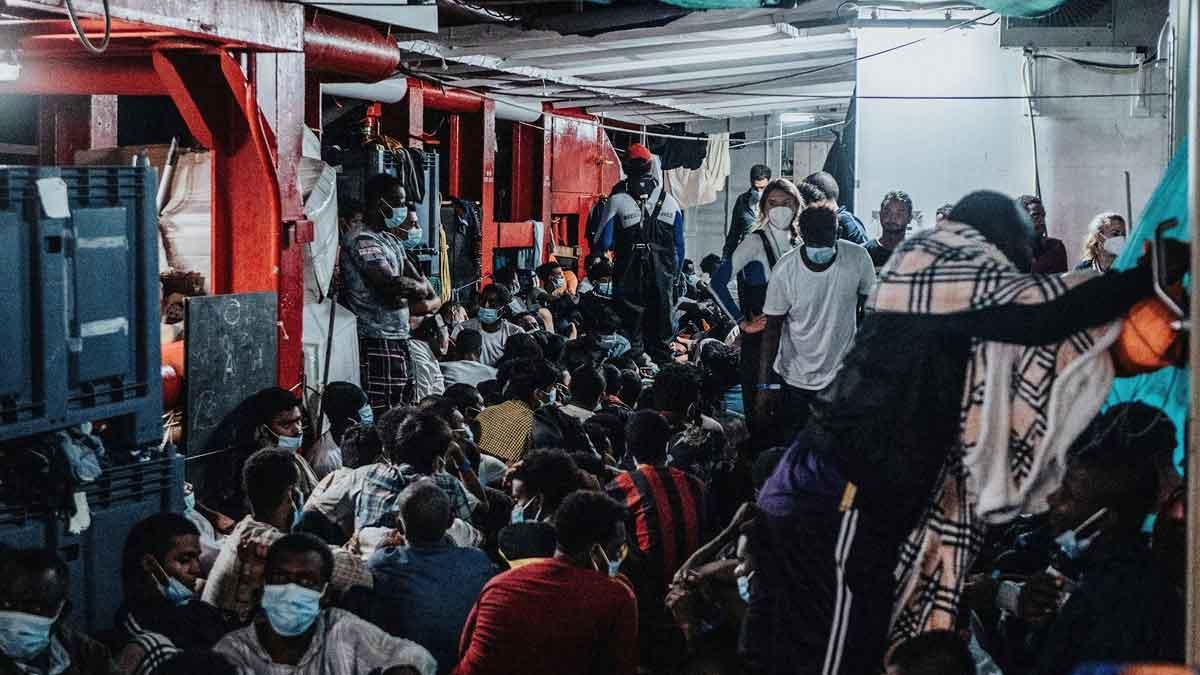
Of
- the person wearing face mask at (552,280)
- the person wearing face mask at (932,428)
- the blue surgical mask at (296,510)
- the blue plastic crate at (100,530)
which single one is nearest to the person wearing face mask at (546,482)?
the blue surgical mask at (296,510)

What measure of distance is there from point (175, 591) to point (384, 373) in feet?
13.4

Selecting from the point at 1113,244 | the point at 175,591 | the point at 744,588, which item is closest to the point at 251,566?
the point at 175,591

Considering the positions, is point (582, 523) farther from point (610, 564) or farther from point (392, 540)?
point (392, 540)

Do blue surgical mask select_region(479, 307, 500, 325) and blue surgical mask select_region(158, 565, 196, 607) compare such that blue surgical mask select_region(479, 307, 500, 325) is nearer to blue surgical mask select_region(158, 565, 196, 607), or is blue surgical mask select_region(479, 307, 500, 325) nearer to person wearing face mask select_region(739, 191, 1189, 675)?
blue surgical mask select_region(158, 565, 196, 607)

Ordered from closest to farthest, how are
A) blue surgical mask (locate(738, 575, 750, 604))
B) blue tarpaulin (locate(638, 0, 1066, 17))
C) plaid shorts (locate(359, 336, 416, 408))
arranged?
blue surgical mask (locate(738, 575, 750, 604)), blue tarpaulin (locate(638, 0, 1066, 17)), plaid shorts (locate(359, 336, 416, 408))

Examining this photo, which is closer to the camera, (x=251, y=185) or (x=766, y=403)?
(x=766, y=403)

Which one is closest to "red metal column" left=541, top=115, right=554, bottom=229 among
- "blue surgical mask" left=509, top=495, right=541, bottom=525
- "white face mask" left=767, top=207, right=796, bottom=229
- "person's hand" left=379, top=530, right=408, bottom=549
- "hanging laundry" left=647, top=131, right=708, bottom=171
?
"hanging laundry" left=647, top=131, right=708, bottom=171

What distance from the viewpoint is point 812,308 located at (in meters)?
7.15

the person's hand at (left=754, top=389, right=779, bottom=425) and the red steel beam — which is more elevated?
the red steel beam

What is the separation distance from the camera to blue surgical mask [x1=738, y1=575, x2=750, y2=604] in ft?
15.0

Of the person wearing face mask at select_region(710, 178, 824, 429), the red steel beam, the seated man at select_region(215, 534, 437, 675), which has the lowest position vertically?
the seated man at select_region(215, 534, 437, 675)

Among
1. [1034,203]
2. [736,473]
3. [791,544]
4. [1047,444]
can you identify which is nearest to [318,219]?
[736,473]

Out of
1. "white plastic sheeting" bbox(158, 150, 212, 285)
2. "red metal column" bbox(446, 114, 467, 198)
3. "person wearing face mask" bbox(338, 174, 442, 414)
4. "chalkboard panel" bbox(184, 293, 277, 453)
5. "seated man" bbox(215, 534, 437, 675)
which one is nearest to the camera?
"seated man" bbox(215, 534, 437, 675)

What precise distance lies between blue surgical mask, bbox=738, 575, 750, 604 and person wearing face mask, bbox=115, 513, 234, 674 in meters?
1.67
